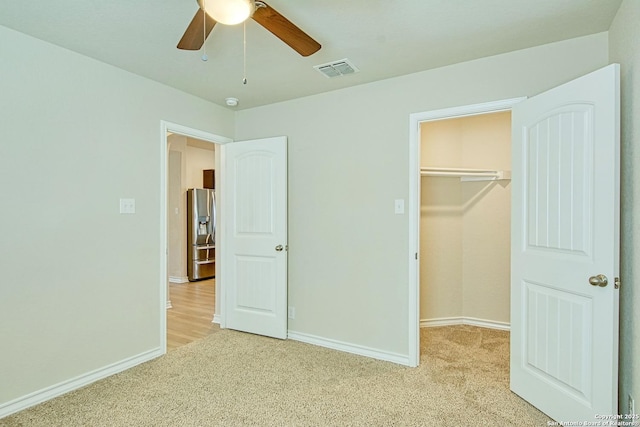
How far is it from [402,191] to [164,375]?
241cm

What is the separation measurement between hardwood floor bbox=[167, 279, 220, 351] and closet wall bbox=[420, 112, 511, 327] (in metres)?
2.47

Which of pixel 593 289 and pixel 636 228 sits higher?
pixel 636 228

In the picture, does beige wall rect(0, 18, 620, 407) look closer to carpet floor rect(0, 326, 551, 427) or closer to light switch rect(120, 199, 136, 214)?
light switch rect(120, 199, 136, 214)

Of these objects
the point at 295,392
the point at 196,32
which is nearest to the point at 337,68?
the point at 196,32

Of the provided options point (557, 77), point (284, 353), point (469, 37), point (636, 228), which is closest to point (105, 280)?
point (284, 353)

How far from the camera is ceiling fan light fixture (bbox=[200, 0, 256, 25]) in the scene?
54.4 inches

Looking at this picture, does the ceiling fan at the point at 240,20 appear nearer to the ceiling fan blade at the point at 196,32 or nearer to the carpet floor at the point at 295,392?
the ceiling fan blade at the point at 196,32

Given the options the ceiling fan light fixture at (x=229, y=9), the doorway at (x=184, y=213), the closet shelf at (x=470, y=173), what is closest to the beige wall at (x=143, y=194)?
the closet shelf at (x=470, y=173)

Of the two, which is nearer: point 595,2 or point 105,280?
point 595,2

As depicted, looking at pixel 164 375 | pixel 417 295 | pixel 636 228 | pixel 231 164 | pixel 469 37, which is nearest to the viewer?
pixel 636 228

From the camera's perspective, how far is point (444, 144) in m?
3.87

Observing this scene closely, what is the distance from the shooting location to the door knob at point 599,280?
70.8 inches

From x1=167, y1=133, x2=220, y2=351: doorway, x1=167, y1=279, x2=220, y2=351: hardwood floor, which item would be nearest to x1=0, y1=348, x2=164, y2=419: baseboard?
x1=167, y1=279, x2=220, y2=351: hardwood floor

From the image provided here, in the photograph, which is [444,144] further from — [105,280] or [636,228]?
[105,280]
